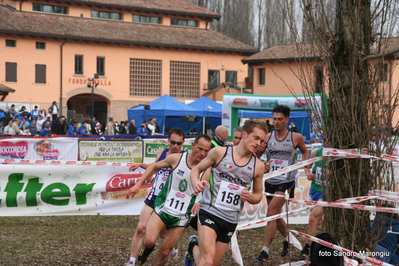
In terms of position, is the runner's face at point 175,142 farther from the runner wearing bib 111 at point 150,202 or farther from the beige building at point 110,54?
the beige building at point 110,54

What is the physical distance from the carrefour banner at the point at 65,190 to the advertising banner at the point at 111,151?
20.5ft

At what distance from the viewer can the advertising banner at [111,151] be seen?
17.1 metres

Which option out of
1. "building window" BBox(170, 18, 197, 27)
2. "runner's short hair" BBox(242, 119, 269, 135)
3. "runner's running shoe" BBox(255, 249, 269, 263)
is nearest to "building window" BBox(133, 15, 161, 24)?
"building window" BBox(170, 18, 197, 27)

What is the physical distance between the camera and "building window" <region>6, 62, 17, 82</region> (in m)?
44.5

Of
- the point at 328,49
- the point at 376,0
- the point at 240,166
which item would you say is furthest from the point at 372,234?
the point at 376,0

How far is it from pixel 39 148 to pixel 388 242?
12.2 metres

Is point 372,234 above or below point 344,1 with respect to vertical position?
below

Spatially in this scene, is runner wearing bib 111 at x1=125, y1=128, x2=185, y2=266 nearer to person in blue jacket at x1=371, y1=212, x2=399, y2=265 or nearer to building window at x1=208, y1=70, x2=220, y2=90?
person in blue jacket at x1=371, y1=212, x2=399, y2=265

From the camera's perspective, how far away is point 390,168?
6.11m

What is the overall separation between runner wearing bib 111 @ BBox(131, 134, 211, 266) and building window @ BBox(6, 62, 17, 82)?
41.8 m

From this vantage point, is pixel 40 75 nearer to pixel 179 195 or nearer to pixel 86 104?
pixel 86 104

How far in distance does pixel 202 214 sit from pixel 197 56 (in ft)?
156

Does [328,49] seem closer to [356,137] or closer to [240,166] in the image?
[356,137]

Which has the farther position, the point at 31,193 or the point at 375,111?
the point at 31,193
